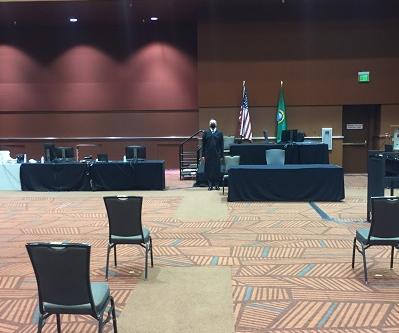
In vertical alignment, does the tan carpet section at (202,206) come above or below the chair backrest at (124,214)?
below

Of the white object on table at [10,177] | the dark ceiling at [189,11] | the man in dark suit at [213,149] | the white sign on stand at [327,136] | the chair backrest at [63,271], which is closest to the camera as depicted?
Answer: the chair backrest at [63,271]

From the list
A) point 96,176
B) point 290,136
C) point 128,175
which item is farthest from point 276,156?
point 96,176

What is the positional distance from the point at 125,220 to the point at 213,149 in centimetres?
617

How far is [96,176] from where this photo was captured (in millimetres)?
11250

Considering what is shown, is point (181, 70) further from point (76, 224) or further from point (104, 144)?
point (76, 224)

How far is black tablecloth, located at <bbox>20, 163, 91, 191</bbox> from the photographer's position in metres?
11.3

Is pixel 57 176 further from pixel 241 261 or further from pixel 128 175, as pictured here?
pixel 241 261

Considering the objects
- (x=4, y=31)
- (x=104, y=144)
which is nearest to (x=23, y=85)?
(x=4, y=31)

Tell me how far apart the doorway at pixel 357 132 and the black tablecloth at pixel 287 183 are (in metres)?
6.35

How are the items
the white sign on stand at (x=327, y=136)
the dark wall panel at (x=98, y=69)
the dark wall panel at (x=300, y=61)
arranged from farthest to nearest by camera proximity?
the dark wall panel at (x=98, y=69) → the white sign on stand at (x=327, y=136) → the dark wall panel at (x=300, y=61)

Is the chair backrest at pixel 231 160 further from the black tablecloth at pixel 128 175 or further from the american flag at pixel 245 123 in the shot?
the american flag at pixel 245 123

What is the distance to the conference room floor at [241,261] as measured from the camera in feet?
12.5

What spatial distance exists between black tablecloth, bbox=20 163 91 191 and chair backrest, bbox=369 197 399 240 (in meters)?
8.18

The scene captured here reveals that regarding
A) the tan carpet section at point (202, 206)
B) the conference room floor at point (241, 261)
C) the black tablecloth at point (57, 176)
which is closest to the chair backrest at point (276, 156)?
the tan carpet section at point (202, 206)
